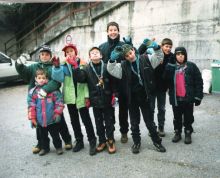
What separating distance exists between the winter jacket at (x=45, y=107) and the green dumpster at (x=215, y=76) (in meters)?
5.40

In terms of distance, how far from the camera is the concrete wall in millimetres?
9320

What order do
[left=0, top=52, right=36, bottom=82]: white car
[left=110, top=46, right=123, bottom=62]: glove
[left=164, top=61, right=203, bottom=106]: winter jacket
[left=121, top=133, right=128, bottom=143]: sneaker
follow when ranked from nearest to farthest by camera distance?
[left=110, top=46, right=123, bottom=62]: glove → [left=164, top=61, right=203, bottom=106]: winter jacket → [left=121, top=133, right=128, bottom=143]: sneaker → [left=0, top=52, right=36, bottom=82]: white car

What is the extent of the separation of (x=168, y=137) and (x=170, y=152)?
2.32 feet

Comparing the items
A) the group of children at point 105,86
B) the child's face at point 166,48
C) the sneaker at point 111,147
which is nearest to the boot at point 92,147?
the group of children at point 105,86

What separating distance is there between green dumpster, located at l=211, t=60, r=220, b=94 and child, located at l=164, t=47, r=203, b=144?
4.04 metres

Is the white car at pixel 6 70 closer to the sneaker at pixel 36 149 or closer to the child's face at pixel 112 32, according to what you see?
the sneaker at pixel 36 149

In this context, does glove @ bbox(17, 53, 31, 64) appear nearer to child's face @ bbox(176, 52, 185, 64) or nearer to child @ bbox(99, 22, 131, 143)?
child @ bbox(99, 22, 131, 143)

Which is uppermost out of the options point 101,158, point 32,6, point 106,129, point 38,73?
point 32,6

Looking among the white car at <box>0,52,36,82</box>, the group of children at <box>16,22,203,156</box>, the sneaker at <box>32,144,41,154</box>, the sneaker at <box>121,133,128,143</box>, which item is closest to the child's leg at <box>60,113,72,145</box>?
the group of children at <box>16,22,203,156</box>

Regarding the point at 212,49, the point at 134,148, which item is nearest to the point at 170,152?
the point at 134,148

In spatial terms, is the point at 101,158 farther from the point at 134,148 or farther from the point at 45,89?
the point at 45,89

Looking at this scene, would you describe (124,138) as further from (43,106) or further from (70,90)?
(43,106)

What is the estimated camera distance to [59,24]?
50.3ft

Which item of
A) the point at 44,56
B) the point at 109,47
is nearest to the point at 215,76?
the point at 109,47
